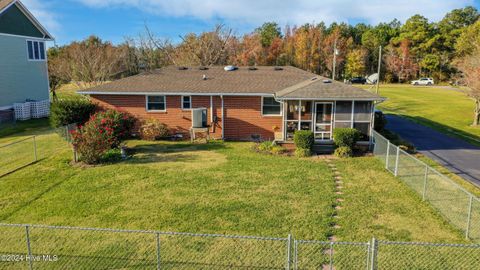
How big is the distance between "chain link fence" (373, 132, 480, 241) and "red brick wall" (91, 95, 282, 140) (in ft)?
21.9

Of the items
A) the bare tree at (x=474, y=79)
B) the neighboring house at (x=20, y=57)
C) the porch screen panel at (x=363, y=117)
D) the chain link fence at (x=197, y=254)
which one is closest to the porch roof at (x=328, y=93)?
the porch screen panel at (x=363, y=117)

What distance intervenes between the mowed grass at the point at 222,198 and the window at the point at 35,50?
17.0 metres

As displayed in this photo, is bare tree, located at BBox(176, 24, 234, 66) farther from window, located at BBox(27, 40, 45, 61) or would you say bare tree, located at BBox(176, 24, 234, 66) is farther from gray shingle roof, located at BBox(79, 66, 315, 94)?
gray shingle roof, located at BBox(79, 66, 315, 94)

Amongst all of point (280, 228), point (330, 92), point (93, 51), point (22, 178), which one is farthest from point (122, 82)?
point (93, 51)

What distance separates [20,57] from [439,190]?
2930cm

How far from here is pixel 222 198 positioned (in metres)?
11.0

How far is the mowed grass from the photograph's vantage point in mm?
9109

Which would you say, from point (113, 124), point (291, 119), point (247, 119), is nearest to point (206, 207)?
point (113, 124)

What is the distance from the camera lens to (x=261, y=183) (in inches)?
494

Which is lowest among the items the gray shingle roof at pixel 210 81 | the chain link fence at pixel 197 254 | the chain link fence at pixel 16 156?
the chain link fence at pixel 197 254

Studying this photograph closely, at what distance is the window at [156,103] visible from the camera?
66.5ft

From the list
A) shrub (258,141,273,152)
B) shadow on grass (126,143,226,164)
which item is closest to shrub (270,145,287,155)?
shrub (258,141,273,152)

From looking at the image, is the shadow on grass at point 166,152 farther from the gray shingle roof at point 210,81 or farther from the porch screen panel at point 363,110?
the porch screen panel at point 363,110

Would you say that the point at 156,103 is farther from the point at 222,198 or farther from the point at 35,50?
the point at 35,50
